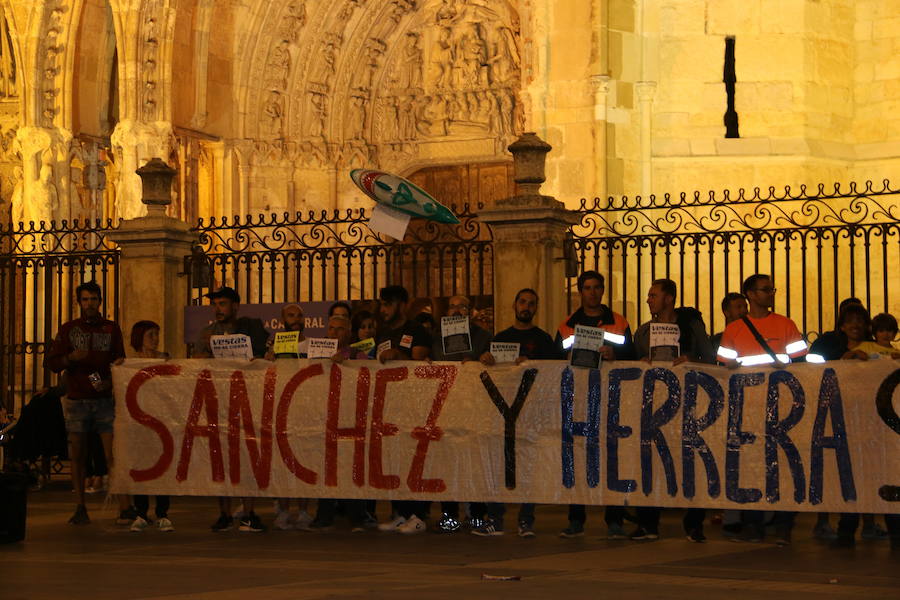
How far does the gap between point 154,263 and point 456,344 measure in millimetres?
5573

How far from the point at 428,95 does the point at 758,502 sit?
52.1 ft

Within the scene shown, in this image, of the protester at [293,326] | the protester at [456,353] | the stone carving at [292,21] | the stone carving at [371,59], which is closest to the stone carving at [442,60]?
the stone carving at [371,59]

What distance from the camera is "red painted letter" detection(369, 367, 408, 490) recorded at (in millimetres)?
11531

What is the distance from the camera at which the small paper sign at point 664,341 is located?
434 inches

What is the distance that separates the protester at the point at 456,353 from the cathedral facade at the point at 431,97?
867 centimetres

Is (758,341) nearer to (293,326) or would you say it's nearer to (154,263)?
(293,326)

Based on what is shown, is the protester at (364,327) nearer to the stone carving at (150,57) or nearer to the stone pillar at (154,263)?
the stone pillar at (154,263)

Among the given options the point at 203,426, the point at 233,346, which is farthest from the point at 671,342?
the point at 203,426

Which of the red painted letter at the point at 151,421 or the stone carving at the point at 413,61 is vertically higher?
the stone carving at the point at 413,61

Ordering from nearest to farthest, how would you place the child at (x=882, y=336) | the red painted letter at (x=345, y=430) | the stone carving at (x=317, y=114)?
the child at (x=882, y=336)
the red painted letter at (x=345, y=430)
the stone carving at (x=317, y=114)

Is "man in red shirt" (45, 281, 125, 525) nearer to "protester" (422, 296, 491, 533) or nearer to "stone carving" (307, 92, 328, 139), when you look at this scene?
"protester" (422, 296, 491, 533)

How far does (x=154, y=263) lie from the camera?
16250 millimetres

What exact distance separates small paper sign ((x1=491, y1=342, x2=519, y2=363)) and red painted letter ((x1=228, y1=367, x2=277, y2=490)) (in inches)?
64.6

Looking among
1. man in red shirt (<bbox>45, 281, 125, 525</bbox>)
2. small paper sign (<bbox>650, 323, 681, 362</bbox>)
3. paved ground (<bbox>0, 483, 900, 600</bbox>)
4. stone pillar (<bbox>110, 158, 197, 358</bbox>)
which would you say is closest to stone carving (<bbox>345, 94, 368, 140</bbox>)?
stone pillar (<bbox>110, 158, 197, 358</bbox>)
